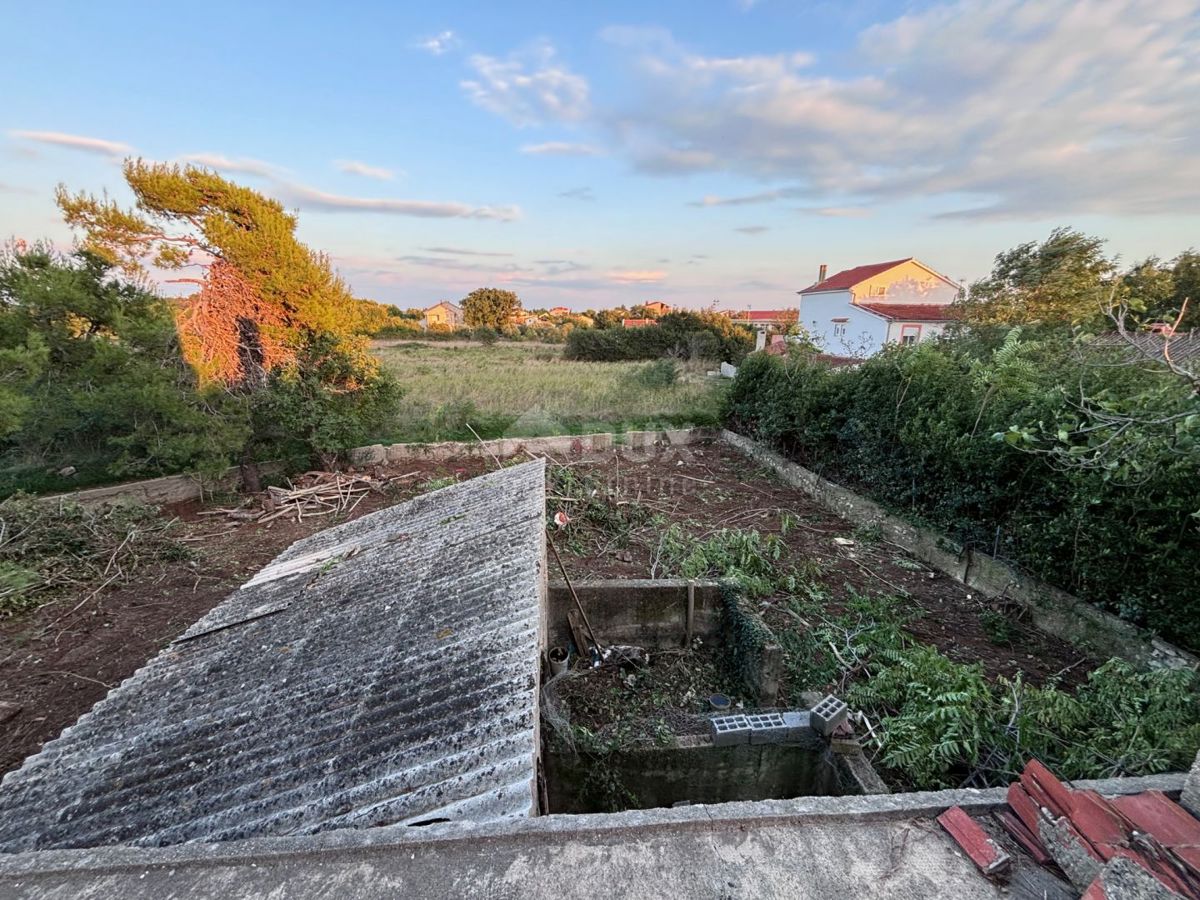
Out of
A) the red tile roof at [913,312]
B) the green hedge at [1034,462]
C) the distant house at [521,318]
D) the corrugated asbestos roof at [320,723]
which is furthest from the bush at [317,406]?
the distant house at [521,318]

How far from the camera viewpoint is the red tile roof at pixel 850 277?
102ft

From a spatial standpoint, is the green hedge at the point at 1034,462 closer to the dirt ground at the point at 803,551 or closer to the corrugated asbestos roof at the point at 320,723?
the dirt ground at the point at 803,551

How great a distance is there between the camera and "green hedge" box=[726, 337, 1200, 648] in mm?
3734

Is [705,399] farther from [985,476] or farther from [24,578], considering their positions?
[24,578]

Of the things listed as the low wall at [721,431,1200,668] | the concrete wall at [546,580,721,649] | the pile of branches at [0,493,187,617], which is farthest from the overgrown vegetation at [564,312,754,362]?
the concrete wall at [546,580,721,649]

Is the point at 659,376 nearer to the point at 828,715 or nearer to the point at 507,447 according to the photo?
the point at 507,447

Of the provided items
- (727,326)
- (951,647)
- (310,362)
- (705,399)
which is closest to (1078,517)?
(951,647)

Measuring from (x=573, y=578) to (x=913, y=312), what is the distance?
29.9 meters

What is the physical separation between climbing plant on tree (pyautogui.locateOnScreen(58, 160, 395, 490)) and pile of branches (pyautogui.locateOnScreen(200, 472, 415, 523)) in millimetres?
782

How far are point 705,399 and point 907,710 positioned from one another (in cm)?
1332

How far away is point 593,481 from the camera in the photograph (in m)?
9.87

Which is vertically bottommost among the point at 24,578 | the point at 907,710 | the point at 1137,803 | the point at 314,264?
the point at 24,578

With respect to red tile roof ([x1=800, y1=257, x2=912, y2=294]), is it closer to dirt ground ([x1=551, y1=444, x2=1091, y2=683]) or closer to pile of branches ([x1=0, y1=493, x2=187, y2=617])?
dirt ground ([x1=551, y1=444, x2=1091, y2=683])

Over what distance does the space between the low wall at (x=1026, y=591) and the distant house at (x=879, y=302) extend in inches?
867
